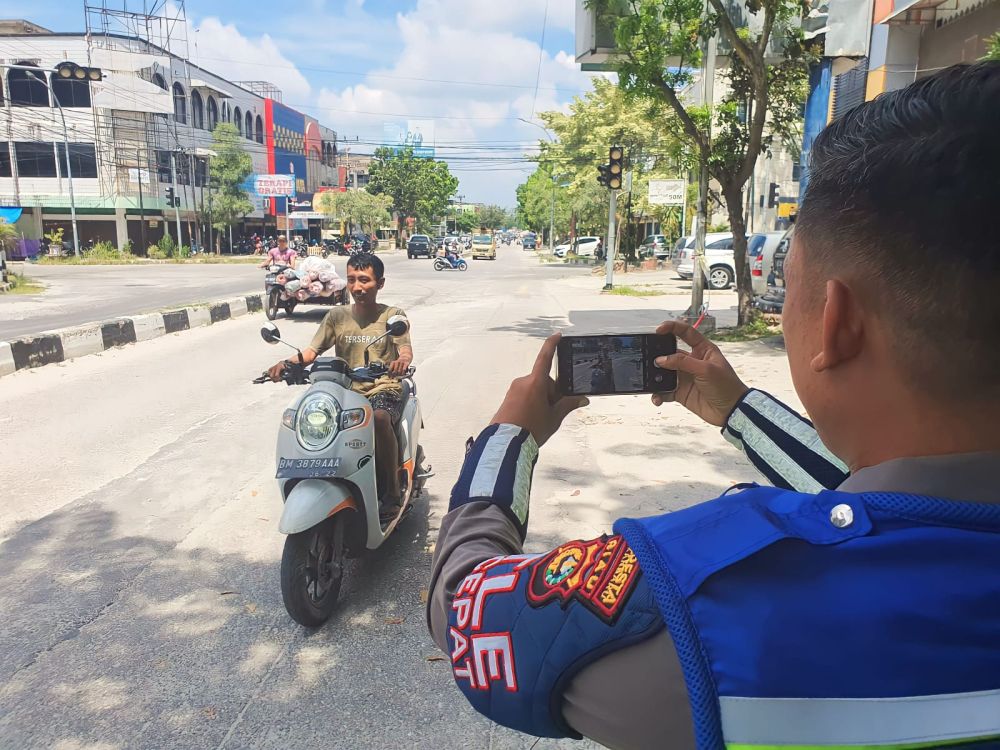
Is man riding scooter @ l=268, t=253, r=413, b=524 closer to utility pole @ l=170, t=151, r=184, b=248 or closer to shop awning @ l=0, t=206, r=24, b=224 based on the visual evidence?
utility pole @ l=170, t=151, r=184, b=248

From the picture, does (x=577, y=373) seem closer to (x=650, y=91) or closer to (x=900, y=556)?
(x=900, y=556)

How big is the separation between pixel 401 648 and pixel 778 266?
10336 millimetres

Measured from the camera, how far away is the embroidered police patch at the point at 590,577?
0.77 metres

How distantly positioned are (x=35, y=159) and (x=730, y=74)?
127 feet

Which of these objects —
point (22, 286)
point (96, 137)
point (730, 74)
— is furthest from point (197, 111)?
point (730, 74)

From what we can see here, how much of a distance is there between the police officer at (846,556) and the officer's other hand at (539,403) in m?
0.31

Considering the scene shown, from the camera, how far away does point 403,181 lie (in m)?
70.6

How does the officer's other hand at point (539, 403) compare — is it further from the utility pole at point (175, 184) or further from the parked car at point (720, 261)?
the utility pole at point (175, 184)

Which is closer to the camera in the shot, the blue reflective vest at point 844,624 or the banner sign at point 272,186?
the blue reflective vest at point 844,624

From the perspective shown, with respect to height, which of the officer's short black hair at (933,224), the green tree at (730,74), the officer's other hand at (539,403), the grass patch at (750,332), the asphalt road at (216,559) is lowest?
the asphalt road at (216,559)

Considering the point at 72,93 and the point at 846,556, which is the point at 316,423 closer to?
the point at 846,556

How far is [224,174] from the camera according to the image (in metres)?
42.0

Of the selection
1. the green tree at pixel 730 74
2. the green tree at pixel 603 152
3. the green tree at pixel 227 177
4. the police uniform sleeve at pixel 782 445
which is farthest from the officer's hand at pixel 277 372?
the green tree at pixel 227 177

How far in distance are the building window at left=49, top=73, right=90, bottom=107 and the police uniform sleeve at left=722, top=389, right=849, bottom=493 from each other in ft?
147
